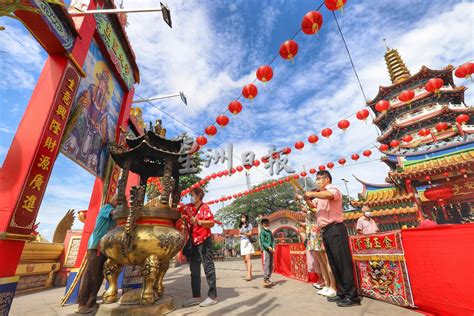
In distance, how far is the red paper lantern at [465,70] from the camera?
6.43 meters

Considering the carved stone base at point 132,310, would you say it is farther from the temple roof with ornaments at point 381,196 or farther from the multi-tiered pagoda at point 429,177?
the temple roof with ornaments at point 381,196

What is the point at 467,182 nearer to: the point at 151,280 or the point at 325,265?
the point at 325,265

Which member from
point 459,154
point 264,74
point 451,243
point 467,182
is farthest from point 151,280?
point 459,154

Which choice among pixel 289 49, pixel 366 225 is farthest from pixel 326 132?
pixel 289 49

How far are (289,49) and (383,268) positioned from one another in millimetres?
4233

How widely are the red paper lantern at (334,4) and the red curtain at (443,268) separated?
3704 millimetres

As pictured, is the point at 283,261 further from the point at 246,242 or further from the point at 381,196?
the point at 381,196

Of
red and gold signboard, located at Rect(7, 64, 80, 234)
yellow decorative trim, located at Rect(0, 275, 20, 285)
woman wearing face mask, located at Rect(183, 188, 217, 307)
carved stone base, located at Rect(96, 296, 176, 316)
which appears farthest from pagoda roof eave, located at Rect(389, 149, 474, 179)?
yellow decorative trim, located at Rect(0, 275, 20, 285)

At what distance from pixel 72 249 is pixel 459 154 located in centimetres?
1861

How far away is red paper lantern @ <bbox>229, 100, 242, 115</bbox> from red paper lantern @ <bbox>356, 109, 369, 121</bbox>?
15.4 ft

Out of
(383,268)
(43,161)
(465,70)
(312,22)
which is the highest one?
(465,70)

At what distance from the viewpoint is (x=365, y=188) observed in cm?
1609

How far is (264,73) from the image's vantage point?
17.6 feet

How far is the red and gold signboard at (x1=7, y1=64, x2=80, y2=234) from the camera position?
2.90m
